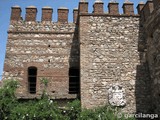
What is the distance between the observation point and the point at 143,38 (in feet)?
28.5

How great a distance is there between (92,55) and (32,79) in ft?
10.8

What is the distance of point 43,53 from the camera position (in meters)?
9.69

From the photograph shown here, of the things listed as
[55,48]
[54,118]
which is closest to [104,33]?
[55,48]

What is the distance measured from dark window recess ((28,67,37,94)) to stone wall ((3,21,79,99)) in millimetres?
337

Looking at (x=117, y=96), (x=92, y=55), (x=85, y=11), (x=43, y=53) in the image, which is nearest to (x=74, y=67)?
(x=43, y=53)

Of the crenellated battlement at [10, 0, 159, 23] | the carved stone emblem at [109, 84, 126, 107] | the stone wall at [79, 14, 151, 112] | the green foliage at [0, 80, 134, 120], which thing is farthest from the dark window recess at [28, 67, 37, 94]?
the carved stone emblem at [109, 84, 126, 107]

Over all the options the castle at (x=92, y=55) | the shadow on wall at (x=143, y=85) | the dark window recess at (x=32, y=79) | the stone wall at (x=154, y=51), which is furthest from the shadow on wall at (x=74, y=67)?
the stone wall at (x=154, y=51)

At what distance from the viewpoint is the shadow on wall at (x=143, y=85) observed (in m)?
7.66

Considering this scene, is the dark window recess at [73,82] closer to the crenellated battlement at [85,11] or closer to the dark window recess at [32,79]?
the dark window recess at [32,79]

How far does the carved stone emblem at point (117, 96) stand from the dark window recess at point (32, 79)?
363cm

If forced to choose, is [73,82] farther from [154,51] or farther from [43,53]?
[154,51]

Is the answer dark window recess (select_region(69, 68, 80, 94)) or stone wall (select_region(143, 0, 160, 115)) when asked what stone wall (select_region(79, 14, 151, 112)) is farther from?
dark window recess (select_region(69, 68, 80, 94))

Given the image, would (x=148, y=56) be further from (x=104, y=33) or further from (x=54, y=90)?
(x=54, y=90)

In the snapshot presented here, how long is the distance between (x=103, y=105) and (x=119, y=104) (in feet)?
1.81
